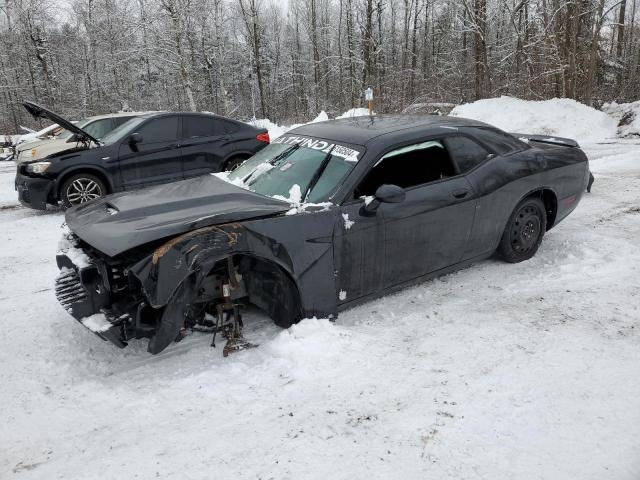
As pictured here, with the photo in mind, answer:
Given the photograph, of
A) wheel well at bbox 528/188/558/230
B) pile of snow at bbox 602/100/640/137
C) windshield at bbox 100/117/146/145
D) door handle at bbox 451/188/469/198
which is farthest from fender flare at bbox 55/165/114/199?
pile of snow at bbox 602/100/640/137

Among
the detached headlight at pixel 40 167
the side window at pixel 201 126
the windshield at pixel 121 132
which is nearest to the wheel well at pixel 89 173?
the detached headlight at pixel 40 167

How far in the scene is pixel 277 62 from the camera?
51.2m

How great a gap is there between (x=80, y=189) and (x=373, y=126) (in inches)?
221

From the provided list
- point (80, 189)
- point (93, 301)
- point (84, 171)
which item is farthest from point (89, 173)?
point (93, 301)

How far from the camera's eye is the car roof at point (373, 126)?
157 inches

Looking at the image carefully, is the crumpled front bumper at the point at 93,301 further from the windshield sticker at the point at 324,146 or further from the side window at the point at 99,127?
the side window at the point at 99,127

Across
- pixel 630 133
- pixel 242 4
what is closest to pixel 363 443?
pixel 630 133

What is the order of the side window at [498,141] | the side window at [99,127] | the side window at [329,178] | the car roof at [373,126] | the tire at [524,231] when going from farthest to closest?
the side window at [99,127] < the tire at [524,231] < the side window at [498,141] < the car roof at [373,126] < the side window at [329,178]

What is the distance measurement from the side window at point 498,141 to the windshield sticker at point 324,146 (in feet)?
4.75

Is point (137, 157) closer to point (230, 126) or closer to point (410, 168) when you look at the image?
point (230, 126)

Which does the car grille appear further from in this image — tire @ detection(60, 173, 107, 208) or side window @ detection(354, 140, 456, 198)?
tire @ detection(60, 173, 107, 208)

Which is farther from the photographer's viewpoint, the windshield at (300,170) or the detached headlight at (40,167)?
the detached headlight at (40,167)

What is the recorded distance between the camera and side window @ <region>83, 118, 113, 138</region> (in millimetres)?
9219

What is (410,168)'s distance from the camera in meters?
A: 3.97
